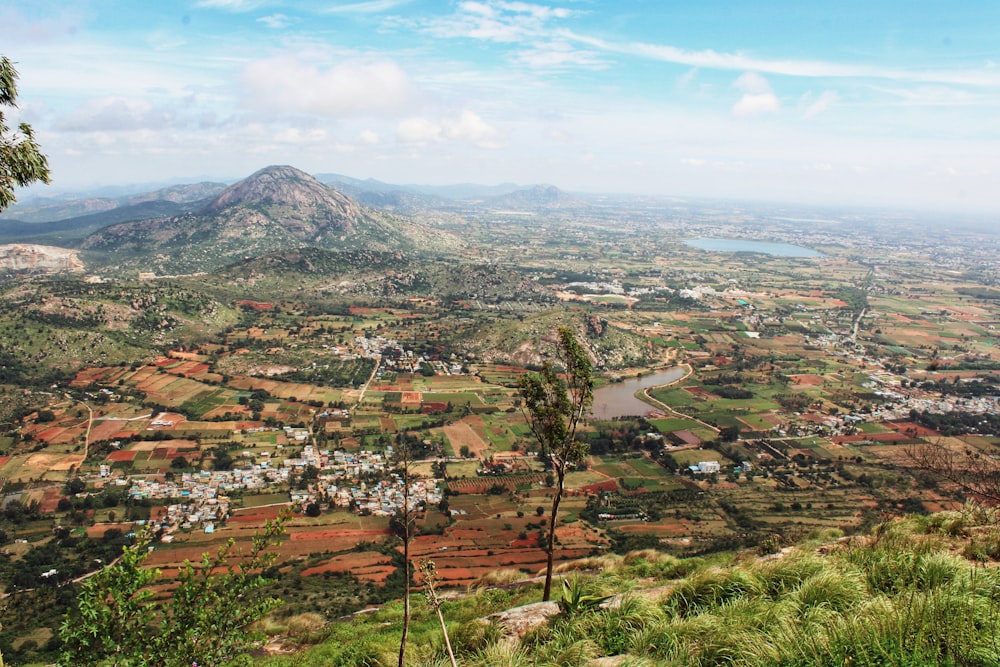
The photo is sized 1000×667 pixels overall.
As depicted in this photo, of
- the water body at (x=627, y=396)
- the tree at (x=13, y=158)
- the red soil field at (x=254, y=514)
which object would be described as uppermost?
the tree at (x=13, y=158)

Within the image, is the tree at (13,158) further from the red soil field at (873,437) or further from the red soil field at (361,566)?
the red soil field at (873,437)

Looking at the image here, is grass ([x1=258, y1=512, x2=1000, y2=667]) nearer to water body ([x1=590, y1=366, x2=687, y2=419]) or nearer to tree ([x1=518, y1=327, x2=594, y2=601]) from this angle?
tree ([x1=518, y1=327, x2=594, y2=601])

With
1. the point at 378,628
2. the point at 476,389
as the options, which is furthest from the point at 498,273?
the point at 378,628

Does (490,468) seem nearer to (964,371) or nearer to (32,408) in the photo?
(32,408)

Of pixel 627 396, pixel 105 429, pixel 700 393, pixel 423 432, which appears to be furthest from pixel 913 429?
pixel 105 429

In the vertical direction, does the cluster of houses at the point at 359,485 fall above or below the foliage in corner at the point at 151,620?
below

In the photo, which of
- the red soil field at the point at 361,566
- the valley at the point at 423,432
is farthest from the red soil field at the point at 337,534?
the red soil field at the point at 361,566

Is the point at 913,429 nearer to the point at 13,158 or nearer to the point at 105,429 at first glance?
the point at 13,158
